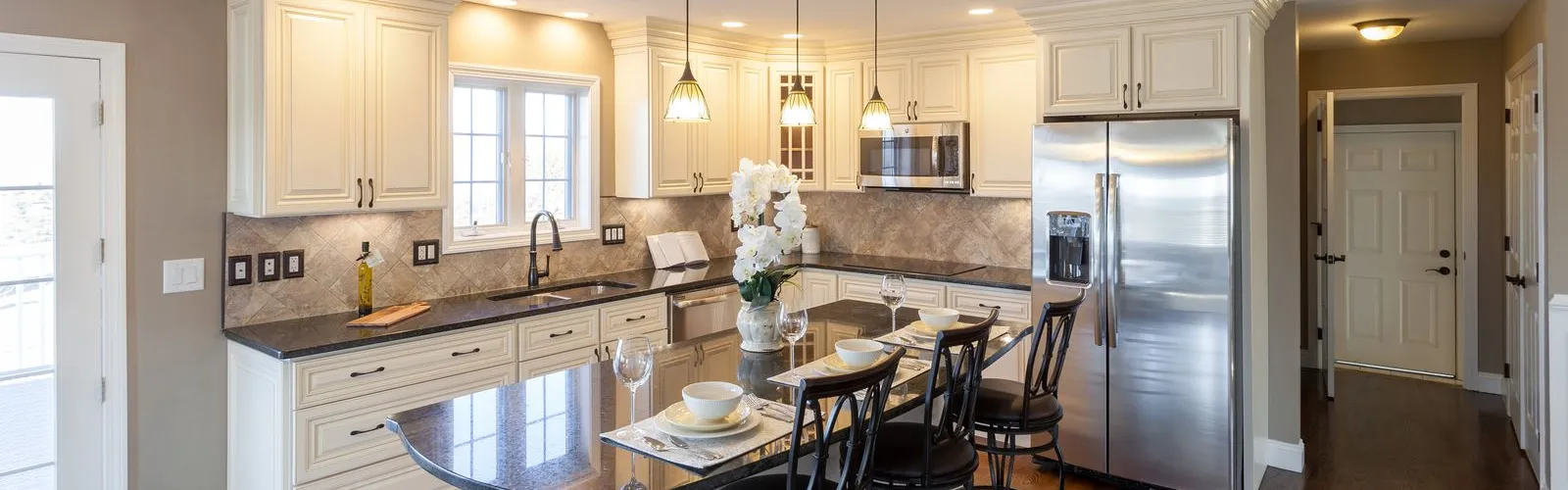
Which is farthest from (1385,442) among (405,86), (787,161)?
(405,86)

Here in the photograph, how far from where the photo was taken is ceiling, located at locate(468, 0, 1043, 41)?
167 inches

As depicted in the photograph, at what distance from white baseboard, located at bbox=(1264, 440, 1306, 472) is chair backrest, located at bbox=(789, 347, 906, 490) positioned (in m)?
3.09

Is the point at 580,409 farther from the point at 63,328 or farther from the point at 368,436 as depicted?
the point at 63,328

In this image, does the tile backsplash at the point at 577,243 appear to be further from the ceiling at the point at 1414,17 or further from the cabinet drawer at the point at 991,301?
the ceiling at the point at 1414,17

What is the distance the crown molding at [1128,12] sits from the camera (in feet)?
Result: 12.4

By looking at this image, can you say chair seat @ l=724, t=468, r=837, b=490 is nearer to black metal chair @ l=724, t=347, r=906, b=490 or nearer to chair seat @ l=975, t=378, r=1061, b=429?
black metal chair @ l=724, t=347, r=906, b=490

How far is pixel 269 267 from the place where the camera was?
3.54 metres

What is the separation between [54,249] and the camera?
10.0 feet

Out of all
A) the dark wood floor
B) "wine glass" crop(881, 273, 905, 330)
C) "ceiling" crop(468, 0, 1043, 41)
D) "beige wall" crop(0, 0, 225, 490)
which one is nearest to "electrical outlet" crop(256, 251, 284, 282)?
"beige wall" crop(0, 0, 225, 490)

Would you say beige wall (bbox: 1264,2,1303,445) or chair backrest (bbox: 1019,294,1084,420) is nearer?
chair backrest (bbox: 1019,294,1084,420)

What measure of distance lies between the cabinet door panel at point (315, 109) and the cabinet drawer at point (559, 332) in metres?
0.85

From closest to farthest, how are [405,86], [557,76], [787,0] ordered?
[405,86] → [787,0] → [557,76]

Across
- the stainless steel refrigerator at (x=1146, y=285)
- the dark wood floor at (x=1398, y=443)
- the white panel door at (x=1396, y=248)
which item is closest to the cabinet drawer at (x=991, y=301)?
the stainless steel refrigerator at (x=1146, y=285)

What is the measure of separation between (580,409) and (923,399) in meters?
0.87
